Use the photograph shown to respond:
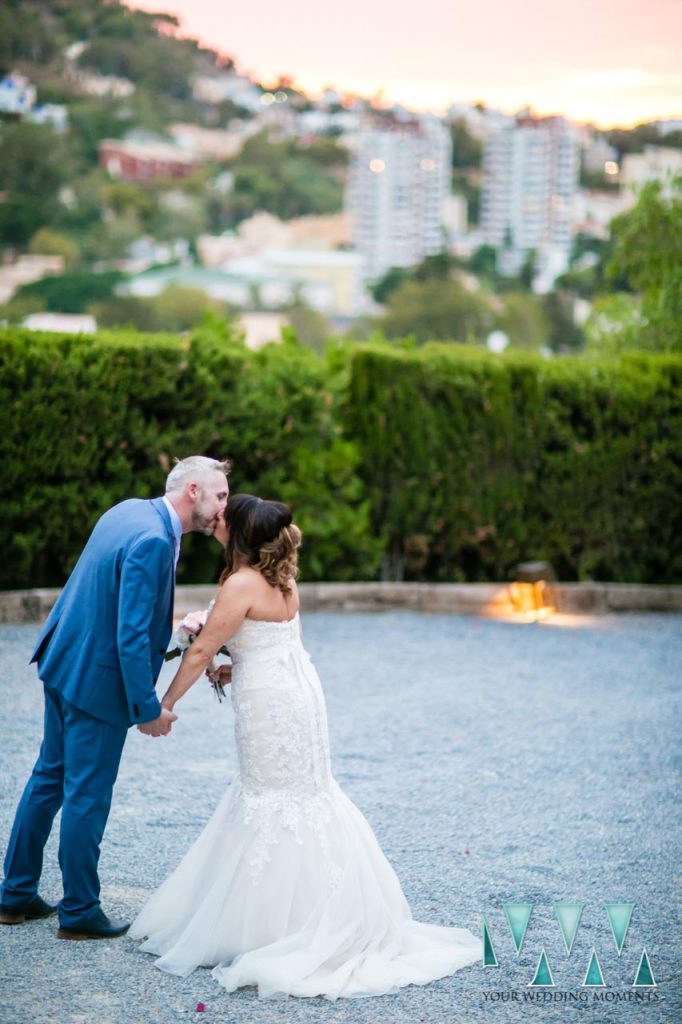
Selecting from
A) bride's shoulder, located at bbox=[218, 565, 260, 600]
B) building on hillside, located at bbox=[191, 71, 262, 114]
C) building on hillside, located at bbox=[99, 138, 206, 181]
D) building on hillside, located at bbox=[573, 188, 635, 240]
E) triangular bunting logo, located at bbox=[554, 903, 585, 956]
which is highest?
building on hillside, located at bbox=[191, 71, 262, 114]

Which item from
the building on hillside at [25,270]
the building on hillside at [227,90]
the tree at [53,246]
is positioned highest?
the building on hillside at [227,90]

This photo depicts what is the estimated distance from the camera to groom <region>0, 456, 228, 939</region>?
433 centimetres

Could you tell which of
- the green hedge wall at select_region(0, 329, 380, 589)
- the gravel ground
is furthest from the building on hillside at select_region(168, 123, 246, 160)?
the gravel ground

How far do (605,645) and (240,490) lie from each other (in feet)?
11.1

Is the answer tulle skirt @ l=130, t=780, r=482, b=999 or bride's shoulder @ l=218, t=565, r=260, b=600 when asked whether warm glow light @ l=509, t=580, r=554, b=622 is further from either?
bride's shoulder @ l=218, t=565, r=260, b=600

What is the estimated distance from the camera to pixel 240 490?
436 inches

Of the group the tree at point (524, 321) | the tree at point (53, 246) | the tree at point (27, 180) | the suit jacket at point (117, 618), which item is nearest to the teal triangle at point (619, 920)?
the suit jacket at point (117, 618)

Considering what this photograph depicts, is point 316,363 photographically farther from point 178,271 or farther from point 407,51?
point 407,51

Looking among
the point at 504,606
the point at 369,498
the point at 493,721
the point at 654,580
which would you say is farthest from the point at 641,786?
the point at 654,580

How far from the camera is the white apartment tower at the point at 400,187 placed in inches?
6998

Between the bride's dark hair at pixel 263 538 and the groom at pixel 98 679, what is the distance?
91 mm

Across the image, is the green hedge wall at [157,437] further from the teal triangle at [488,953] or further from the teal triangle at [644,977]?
the teal triangle at [644,977]

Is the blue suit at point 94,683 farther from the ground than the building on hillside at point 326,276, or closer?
closer

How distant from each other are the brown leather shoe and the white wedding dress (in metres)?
0.39
